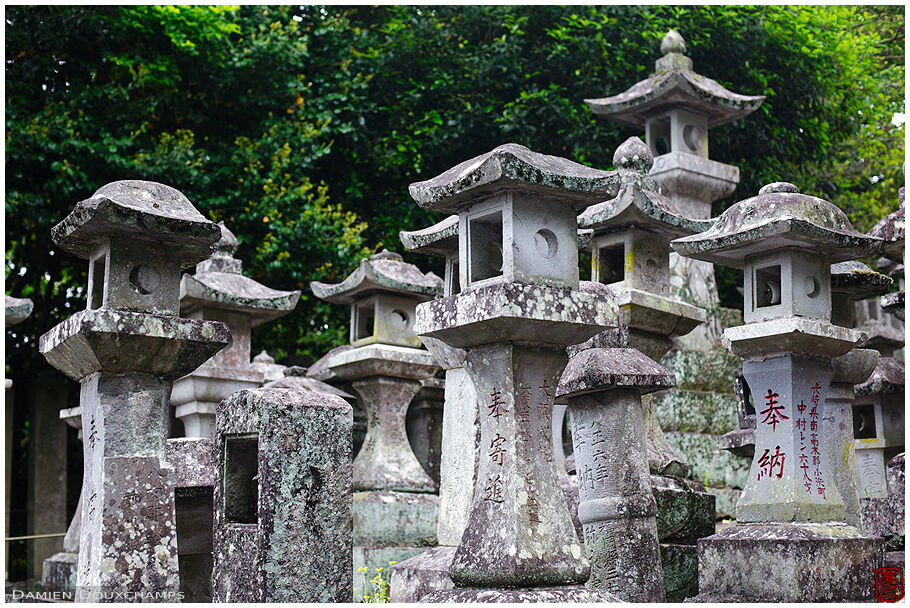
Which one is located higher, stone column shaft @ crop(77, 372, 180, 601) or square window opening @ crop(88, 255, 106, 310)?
square window opening @ crop(88, 255, 106, 310)

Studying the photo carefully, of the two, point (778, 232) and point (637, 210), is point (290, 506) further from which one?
point (637, 210)

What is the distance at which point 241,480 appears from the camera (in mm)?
5805

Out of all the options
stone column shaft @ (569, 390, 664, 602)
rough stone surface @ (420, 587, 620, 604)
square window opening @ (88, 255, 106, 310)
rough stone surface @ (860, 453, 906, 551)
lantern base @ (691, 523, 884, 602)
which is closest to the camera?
rough stone surface @ (420, 587, 620, 604)

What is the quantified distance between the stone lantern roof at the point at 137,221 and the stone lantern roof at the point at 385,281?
3436mm

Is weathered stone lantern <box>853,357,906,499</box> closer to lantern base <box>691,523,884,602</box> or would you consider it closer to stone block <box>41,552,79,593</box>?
lantern base <box>691,523,884,602</box>

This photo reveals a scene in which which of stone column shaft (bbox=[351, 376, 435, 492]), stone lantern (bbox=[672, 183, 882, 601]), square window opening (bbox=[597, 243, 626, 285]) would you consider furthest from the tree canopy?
stone lantern (bbox=[672, 183, 882, 601])

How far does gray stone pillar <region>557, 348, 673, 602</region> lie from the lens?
6309 mm

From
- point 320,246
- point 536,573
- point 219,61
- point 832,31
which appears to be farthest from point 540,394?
point 832,31

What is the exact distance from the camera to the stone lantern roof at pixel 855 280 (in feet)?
26.2

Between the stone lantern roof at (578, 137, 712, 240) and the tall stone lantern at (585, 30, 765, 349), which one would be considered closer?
the stone lantern roof at (578, 137, 712, 240)

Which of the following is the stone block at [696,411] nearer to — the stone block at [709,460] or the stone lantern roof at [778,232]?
the stone block at [709,460]

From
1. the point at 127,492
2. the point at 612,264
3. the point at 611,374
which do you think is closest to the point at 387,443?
the point at 612,264

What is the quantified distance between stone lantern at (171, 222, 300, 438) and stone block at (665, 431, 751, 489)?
189 inches

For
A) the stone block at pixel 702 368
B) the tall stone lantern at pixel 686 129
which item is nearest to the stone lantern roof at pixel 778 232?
the stone block at pixel 702 368
